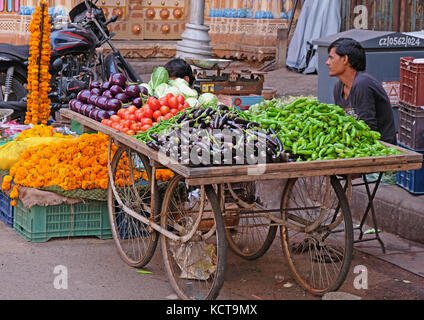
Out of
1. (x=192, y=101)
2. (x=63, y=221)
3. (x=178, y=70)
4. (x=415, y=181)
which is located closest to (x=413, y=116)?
(x=415, y=181)

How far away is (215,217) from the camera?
15.0 ft

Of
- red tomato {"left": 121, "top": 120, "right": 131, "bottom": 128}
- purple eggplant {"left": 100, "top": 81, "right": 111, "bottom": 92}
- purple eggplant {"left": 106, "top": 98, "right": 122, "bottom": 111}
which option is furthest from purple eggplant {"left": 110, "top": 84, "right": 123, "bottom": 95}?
red tomato {"left": 121, "top": 120, "right": 131, "bottom": 128}

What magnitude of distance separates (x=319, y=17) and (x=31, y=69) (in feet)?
25.4

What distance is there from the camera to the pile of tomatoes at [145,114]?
5445 millimetres

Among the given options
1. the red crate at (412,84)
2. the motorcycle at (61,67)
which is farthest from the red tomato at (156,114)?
the motorcycle at (61,67)

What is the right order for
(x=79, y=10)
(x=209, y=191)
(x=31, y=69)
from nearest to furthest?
(x=209, y=191)
(x=31, y=69)
(x=79, y=10)

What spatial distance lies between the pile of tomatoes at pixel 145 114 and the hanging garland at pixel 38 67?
311 centimetres

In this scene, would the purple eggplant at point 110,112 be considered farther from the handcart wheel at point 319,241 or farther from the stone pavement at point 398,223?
the stone pavement at point 398,223

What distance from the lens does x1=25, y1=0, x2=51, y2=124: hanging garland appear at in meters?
8.56

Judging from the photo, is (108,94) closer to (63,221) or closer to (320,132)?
(63,221)

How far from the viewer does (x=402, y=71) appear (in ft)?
22.6

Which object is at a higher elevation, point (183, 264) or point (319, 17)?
point (319, 17)
